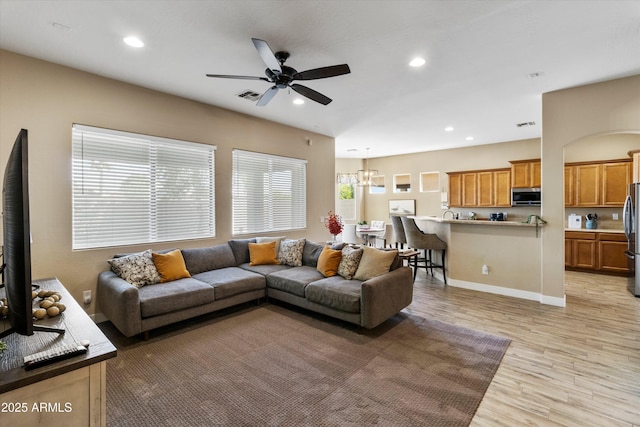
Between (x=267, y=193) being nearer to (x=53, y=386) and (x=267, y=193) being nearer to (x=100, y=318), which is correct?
(x=100, y=318)

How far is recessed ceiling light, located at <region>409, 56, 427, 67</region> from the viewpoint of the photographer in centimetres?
323

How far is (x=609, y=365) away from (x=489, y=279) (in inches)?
88.0

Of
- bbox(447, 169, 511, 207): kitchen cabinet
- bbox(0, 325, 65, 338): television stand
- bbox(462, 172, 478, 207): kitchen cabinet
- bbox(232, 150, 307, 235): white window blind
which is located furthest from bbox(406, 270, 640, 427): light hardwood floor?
bbox(462, 172, 478, 207): kitchen cabinet

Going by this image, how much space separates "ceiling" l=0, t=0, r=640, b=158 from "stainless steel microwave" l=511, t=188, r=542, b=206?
2886 mm

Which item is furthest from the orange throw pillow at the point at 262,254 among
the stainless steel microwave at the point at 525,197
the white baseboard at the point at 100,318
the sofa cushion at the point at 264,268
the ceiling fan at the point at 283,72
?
the stainless steel microwave at the point at 525,197

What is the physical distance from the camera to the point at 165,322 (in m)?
3.22

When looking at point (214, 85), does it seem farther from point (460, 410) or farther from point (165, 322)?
point (460, 410)

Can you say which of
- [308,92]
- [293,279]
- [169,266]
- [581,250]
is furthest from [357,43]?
[581,250]

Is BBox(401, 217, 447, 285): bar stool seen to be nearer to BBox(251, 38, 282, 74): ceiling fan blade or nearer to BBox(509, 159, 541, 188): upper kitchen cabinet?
BBox(509, 159, 541, 188): upper kitchen cabinet

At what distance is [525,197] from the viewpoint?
6.86 metres

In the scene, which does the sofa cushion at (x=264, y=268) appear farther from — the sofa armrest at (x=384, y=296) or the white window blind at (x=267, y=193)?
the sofa armrest at (x=384, y=296)

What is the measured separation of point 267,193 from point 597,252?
21.4ft

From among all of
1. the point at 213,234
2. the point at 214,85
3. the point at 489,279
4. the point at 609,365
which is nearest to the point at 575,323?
the point at 609,365

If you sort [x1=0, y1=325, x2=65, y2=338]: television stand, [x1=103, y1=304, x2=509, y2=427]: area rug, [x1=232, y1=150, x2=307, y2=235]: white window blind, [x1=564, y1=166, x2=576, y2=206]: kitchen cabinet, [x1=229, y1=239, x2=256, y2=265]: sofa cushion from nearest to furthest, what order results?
[x1=0, y1=325, x2=65, y2=338]: television stand → [x1=103, y1=304, x2=509, y2=427]: area rug → [x1=229, y1=239, x2=256, y2=265]: sofa cushion → [x1=232, y1=150, x2=307, y2=235]: white window blind → [x1=564, y1=166, x2=576, y2=206]: kitchen cabinet
